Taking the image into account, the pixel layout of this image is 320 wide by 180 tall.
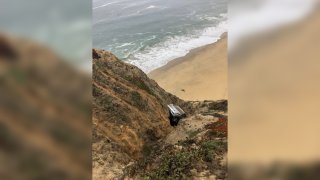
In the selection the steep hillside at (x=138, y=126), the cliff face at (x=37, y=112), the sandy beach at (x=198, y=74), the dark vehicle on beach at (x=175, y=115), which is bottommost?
the sandy beach at (x=198, y=74)

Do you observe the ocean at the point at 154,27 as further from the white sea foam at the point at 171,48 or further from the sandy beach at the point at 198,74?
the sandy beach at the point at 198,74

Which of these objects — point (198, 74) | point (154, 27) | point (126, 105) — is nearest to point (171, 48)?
point (154, 27)

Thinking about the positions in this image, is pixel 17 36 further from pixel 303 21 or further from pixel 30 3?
pixel 303 21

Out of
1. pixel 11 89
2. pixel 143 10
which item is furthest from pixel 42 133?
pixel 143 10

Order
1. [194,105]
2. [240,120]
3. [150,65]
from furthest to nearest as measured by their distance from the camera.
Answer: [150,65] → [194,105] → [240,120]

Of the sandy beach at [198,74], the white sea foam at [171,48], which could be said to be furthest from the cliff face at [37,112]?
the white sea foam at [171,48]

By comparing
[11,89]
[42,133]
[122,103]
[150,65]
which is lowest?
[150,65]

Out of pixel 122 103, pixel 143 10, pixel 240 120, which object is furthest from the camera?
pixel 143 10
